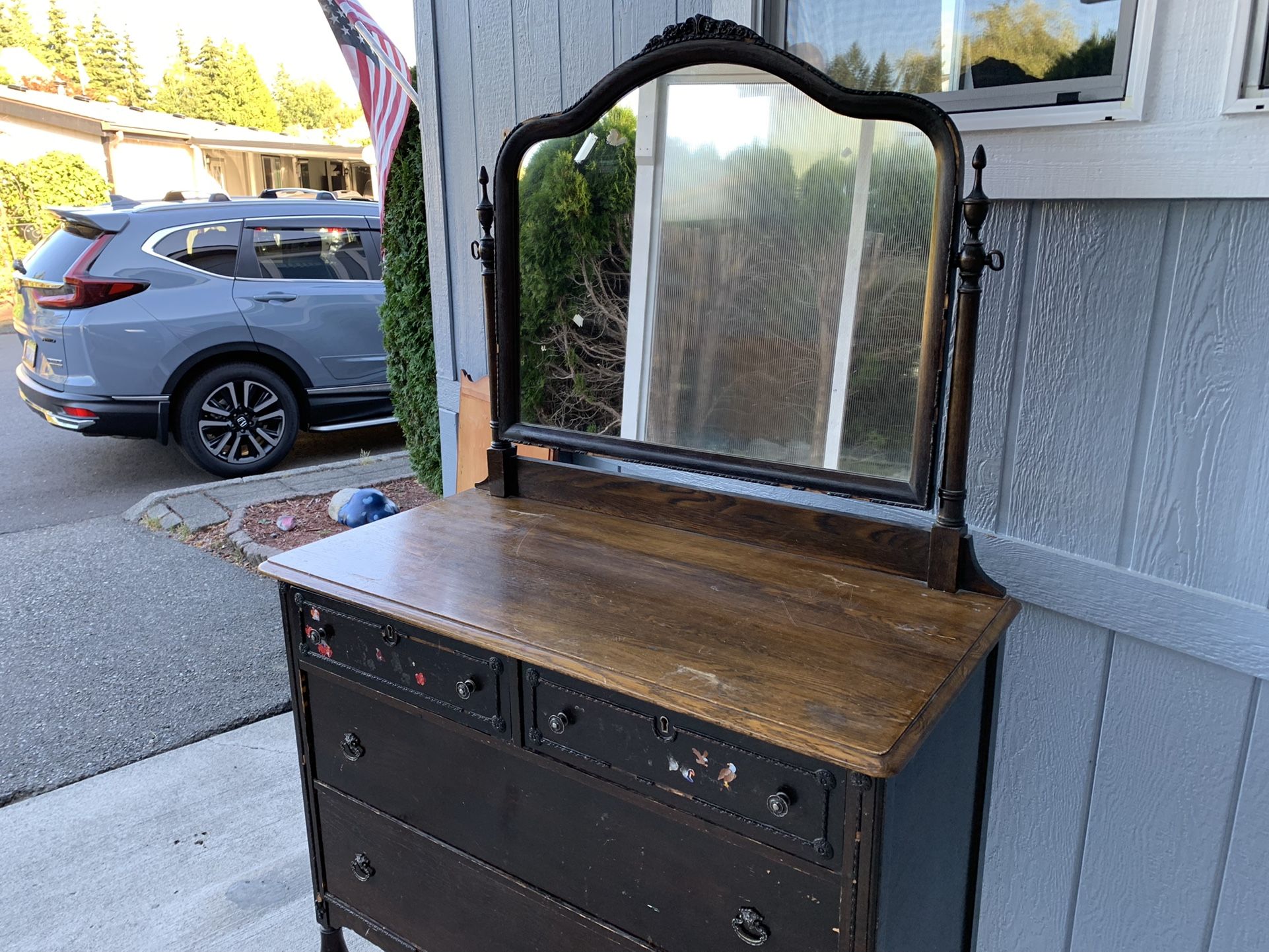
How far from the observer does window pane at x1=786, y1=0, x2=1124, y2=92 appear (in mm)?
1295

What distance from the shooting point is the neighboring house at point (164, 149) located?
13.0 meters

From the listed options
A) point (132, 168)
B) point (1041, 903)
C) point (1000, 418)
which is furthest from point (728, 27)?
point (132, 168)

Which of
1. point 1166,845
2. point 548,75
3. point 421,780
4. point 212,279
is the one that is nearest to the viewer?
point 1166,845

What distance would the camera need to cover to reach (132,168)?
14297mm

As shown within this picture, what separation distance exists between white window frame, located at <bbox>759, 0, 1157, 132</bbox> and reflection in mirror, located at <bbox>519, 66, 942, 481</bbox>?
16 centimetres

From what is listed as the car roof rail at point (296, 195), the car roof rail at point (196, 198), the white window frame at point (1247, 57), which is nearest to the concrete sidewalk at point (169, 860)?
the white window frame at point (1247, 57)

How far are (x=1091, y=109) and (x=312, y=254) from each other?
4.97 meters

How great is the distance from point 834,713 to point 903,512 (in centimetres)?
67

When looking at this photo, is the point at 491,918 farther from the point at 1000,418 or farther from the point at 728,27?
the point at 728,27

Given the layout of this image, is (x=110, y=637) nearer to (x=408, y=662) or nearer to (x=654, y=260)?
(x=408, y=662)

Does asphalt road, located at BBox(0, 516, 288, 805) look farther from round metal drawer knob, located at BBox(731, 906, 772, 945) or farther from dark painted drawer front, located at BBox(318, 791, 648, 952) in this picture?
round metal drawer knob, located at BBox(731, 906, 772, 945)

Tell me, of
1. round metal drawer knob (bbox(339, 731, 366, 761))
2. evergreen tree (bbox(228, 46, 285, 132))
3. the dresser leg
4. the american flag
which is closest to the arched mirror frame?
round metal drawer knob (bbox(339, 731, 366, 761))

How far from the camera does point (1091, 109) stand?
1.29m

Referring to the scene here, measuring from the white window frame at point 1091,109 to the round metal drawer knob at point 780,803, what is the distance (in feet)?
3.40
